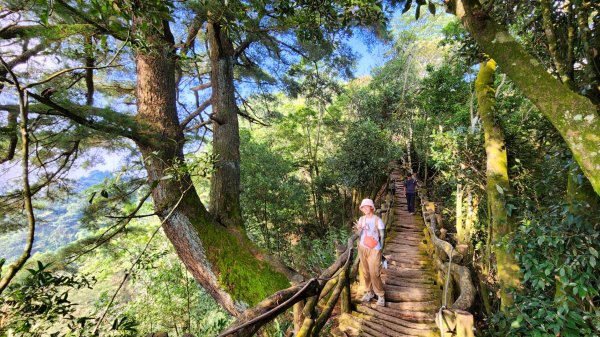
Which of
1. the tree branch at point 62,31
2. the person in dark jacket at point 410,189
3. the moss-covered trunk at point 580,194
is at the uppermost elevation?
the tree branch at point 62,31

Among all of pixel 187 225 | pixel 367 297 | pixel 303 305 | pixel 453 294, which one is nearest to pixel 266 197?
pixel 187 225

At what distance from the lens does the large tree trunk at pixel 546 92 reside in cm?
190

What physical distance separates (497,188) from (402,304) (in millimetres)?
2246

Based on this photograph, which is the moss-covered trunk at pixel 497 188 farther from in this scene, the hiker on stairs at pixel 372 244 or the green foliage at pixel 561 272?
the hiker on stairs at pixel 372 244

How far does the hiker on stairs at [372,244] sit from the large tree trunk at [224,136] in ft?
7.48

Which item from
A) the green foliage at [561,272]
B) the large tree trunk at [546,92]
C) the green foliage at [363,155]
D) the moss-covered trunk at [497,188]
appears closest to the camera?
the large tree trunk at [546,92]

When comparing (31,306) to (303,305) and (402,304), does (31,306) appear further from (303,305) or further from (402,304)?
(402,304)

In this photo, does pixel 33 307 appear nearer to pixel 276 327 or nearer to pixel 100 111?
pixel 100 111

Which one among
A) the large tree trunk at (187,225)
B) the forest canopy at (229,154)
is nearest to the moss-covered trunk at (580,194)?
the forest canopy at (229,154)

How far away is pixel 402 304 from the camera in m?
4.39

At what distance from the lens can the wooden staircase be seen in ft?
12.5

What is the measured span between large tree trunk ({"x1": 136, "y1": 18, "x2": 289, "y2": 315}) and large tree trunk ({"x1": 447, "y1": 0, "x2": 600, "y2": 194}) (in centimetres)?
393

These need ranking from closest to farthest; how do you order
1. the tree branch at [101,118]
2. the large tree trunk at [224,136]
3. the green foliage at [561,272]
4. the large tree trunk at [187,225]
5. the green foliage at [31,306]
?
the green foliage at [31,306], the green foliage at [561,272], the tree branch at [101,118], the large tree trunk at [187,225], the large tree trunk at [224,136]

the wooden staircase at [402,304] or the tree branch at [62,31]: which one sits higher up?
the tree branch at [62,31]
